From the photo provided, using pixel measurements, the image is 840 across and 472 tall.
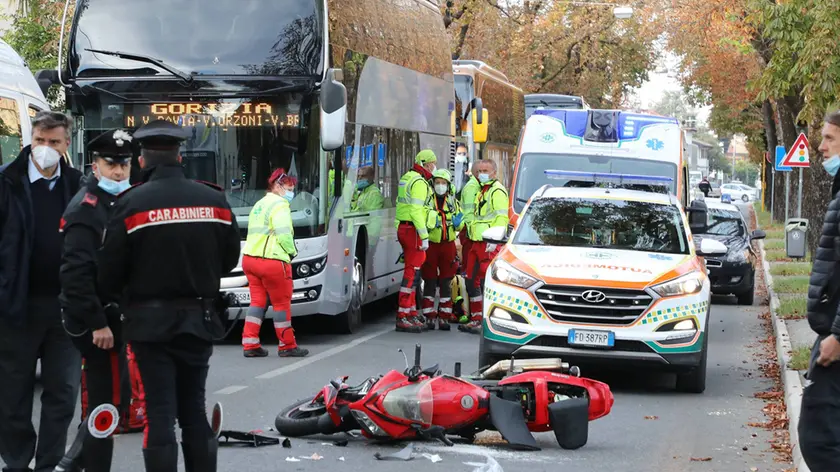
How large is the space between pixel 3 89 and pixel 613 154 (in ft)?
29.6

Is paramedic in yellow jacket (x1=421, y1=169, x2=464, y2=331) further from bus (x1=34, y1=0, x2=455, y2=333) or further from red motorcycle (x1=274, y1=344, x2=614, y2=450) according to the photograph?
red motorcycle (x1=274, y1=344, x2=614, y2=450)

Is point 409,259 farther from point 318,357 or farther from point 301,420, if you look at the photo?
point 301,420

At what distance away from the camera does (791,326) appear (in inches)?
644

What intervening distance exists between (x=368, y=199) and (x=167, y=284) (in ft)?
34.0

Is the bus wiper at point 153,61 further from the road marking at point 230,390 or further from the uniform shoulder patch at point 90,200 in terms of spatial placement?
the uniform shoulder patch at point 90,200

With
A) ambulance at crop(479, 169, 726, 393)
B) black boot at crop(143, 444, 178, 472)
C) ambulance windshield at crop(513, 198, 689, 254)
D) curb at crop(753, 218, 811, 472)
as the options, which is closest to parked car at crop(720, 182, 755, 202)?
curb at crop(753, 218, 811, 472)

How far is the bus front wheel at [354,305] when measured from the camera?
51.0 ft

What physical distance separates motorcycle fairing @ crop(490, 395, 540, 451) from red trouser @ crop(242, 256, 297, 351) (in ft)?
16.2

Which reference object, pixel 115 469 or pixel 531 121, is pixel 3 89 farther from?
pixel 531 121

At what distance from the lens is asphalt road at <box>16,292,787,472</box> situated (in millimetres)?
8102

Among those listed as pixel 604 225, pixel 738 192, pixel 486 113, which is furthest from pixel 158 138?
pixel 738 192

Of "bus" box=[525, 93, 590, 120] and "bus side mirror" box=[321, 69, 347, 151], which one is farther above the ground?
"bus" box=[525, 93, 590, 120]

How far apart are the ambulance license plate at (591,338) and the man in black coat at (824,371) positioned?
5.06 metres

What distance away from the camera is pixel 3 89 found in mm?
10945
